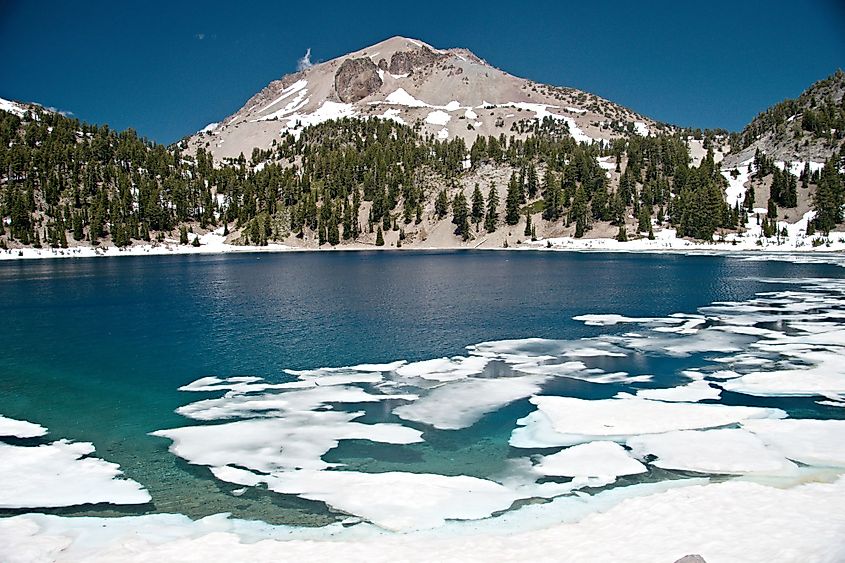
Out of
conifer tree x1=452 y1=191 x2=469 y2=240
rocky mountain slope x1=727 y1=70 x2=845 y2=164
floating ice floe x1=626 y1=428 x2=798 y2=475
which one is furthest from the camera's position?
conifer tree x1=452 y1=191 x2=469 y2=240

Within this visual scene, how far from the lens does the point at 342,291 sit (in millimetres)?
61000

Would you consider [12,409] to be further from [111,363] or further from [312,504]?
[312,504]

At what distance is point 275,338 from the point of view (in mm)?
35375

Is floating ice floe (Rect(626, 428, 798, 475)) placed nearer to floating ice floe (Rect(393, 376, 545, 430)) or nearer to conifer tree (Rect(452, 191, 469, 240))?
floating ice floe (Rect(393, 376, 545, 430))

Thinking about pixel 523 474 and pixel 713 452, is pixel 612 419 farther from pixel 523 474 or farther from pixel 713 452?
pixel 523 474

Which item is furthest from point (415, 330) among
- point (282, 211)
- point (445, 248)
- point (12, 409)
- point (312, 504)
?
point (282, 211)

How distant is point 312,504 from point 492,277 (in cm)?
6230

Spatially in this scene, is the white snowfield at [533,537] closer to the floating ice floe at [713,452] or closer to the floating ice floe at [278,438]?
the floating ice floe at [713,452]

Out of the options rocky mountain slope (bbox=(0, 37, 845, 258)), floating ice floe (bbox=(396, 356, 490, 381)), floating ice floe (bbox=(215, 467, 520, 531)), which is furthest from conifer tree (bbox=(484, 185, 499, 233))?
floating ice floe (bbox=(215, 467, 520, 531))

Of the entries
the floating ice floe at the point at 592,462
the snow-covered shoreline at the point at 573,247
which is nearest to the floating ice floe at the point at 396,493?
the floating ice floe at the point at 592,462

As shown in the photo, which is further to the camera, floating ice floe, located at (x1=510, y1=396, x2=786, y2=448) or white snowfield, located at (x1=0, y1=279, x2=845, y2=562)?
floating ice floe, located at (x1=510, y1=396, x2=786, y2=448)

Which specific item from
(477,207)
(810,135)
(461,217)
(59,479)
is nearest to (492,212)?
(477,207)

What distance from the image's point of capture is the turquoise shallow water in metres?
17.2

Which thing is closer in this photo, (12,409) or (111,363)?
(12,409)
